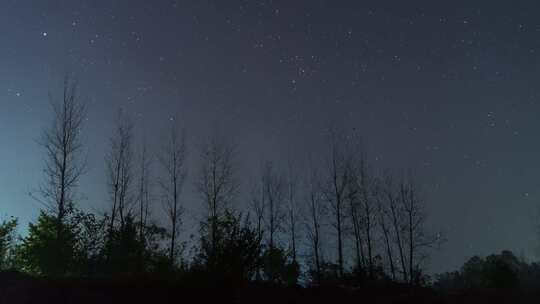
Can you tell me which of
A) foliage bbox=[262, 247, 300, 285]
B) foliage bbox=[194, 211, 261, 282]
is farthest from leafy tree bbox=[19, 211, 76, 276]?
foliage bbox=[194, 211, 261, 282]

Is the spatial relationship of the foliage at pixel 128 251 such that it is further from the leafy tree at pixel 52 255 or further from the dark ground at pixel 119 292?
the dark ground at pixel 119 292

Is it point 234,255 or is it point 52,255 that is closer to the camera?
point 234,255

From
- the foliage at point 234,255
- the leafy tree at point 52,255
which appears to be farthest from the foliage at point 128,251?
the foliage at point 234,255

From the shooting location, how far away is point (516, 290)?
2827cm

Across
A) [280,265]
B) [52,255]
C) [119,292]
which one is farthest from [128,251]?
[119,292]

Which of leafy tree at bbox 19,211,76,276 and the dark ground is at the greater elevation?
leafy tree at bbox 19,211,76,276

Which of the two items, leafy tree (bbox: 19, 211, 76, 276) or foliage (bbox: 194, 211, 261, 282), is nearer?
foliage (bbox: 194, 211, 261, 282)

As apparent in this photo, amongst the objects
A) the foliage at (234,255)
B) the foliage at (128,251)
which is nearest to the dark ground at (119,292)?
the foliage at (234,255)

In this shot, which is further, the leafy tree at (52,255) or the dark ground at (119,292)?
the leafy tree at (52,255)

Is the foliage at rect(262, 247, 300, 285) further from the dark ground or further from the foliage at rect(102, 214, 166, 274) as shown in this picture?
the dark ground

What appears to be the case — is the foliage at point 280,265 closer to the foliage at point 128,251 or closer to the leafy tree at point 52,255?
the foliage at point 128,251

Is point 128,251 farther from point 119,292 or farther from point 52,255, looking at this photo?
point 119,292

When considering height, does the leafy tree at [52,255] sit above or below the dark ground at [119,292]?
above

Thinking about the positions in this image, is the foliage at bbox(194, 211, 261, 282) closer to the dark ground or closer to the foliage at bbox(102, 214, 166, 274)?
the dark ground
